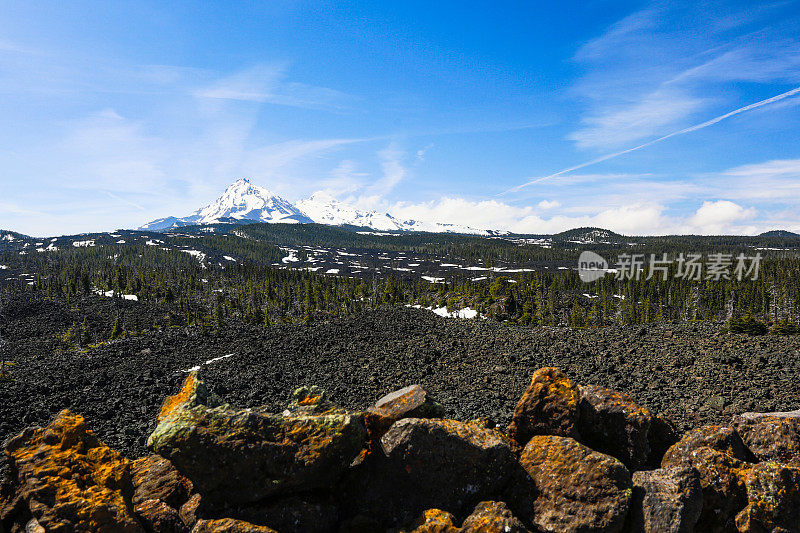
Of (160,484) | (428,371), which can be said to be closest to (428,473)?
(160,484)

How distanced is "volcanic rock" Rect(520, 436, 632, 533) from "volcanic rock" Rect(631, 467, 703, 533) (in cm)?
35

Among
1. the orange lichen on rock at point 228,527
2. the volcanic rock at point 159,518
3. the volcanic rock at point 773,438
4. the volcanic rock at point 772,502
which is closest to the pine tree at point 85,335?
the volcanic rock at point 159,518

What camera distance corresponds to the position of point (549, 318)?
256 ft

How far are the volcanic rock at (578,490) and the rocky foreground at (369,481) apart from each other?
0.02 m

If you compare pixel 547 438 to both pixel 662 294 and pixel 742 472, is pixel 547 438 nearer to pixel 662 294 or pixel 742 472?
pixel 742 472

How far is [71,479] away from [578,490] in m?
10.8

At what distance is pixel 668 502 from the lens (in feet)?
24.2

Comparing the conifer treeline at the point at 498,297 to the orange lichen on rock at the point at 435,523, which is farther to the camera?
the conifer treeline at the point at 498,297

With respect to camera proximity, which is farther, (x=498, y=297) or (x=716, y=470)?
(x=498, y=297)

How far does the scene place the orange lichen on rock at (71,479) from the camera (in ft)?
22.0

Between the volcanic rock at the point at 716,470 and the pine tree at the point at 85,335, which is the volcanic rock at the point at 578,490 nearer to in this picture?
the volcanic rock at the point at 716,470

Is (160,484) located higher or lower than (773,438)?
lower

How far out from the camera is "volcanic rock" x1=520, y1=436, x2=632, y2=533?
24.2 feet

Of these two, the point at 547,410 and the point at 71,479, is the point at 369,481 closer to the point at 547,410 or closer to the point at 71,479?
the point at 547,410
